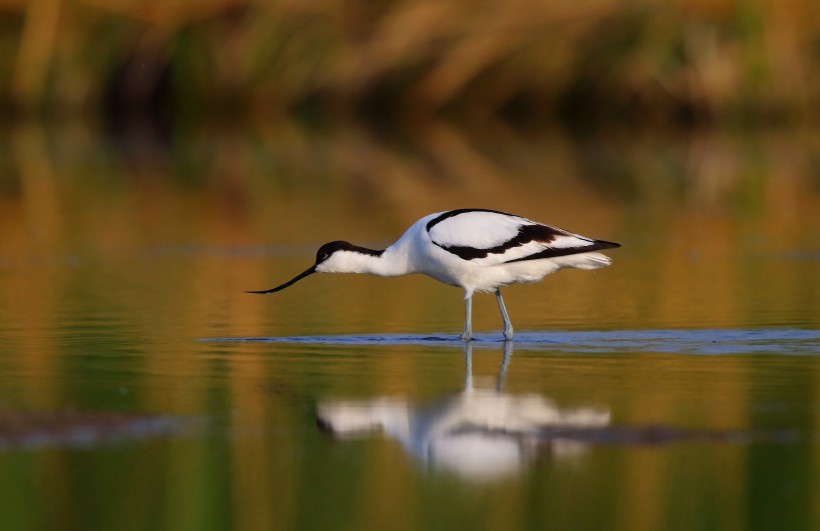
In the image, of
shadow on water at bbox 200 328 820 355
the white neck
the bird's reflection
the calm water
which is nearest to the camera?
the calm water

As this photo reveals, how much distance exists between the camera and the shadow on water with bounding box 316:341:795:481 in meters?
6.21

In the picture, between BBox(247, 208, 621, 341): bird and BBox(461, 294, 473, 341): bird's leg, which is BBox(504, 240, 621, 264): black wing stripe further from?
BBox(461, 294, 473, 341): bird's leg

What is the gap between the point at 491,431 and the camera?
6.60m

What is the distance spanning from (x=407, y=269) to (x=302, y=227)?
6.27 meters

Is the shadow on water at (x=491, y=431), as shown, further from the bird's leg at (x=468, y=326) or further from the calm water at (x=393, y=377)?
the bird's leg at (x=468, y=326)

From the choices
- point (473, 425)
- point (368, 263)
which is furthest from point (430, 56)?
point (473, 425)

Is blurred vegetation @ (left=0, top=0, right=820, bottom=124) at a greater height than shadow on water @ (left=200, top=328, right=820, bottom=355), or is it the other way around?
blurred vegetation @ (left=0, top=0, right=820, bottom=124)

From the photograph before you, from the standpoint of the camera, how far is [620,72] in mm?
29516

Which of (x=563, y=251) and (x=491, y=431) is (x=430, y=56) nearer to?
(x=563, y=251)

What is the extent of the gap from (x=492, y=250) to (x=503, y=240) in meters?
0.08

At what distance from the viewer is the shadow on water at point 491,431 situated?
245 inches

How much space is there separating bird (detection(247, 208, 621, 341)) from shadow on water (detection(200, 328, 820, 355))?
20 cm

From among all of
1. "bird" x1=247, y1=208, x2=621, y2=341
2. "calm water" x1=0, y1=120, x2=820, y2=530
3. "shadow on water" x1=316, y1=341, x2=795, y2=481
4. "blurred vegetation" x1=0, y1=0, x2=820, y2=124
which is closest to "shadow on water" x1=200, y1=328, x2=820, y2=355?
"calm water" x1=0, y1=120, x2=820, y2=530

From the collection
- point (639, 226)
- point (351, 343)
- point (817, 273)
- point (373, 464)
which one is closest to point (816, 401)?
point (373, 464)
